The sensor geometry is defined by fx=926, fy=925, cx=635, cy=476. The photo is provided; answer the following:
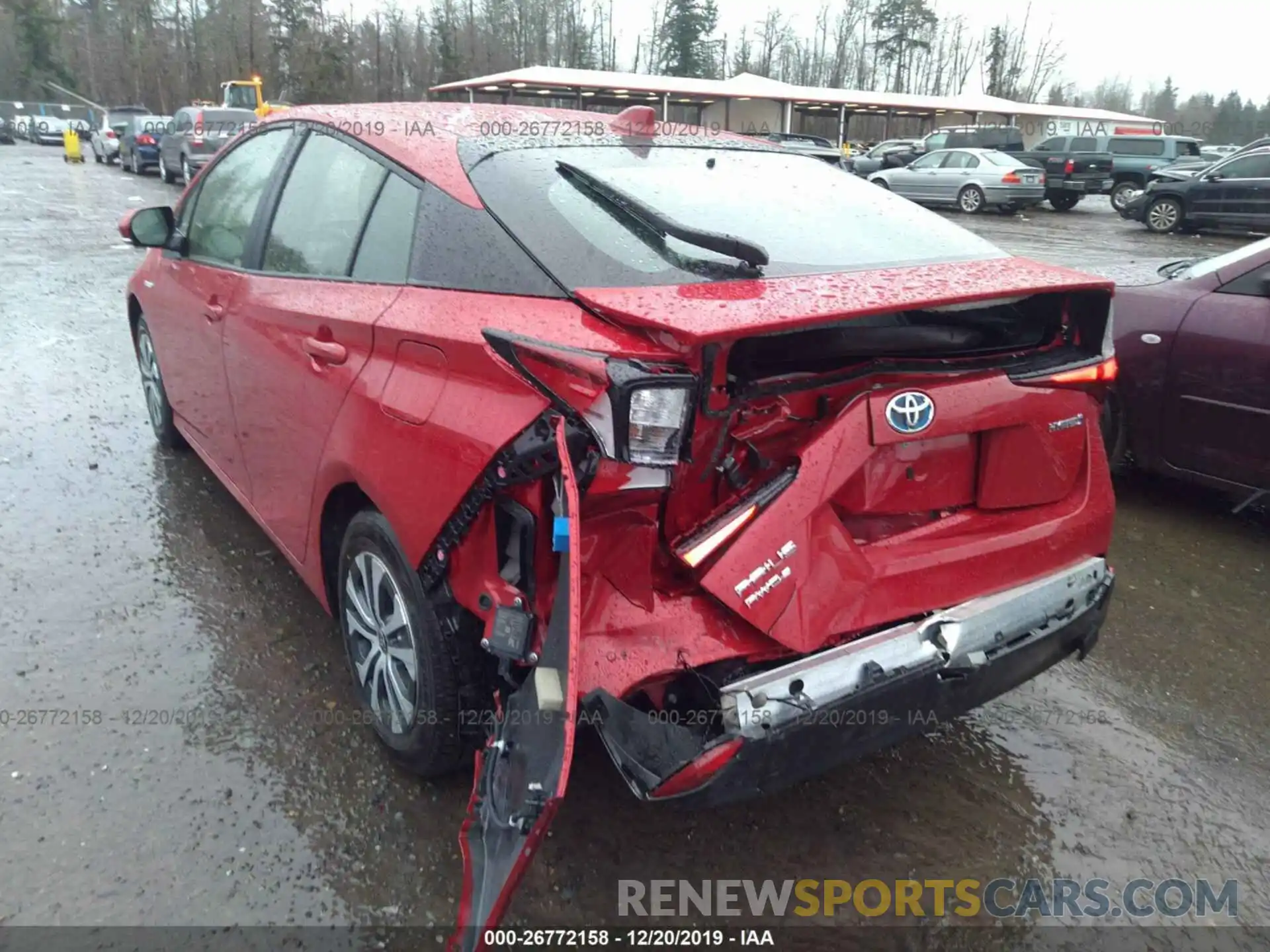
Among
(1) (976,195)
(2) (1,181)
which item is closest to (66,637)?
(1) (976,195)

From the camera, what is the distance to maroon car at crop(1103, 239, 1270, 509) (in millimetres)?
4148

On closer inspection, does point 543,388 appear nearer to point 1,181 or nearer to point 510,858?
point 510,858

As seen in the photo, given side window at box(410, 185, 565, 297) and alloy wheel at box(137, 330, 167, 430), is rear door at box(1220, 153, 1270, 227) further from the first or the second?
side window at box(410, 185, 565, 297)

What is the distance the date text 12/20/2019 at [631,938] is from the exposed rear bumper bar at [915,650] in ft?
2.22

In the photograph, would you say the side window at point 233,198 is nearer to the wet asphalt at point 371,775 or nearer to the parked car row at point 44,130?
the wet asphalt at point 371,775

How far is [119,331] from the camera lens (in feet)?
25.6

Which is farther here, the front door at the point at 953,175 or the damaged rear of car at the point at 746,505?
the front door at the point at 953,175

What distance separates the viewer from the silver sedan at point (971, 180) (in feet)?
68.8

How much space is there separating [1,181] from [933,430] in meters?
27.6

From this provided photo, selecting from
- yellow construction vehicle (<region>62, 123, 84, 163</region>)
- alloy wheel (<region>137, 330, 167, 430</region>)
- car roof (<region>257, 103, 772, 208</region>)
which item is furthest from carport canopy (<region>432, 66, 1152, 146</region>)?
car roof (<region>257, 103, 772, 208</region>)

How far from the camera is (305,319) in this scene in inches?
111

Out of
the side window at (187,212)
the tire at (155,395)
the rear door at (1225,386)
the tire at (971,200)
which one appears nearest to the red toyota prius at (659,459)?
the side window at (187,212)

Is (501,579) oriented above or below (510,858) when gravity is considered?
above

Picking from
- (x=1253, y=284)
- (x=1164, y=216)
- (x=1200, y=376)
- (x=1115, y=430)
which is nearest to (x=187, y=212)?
(x=1115, y=430)
